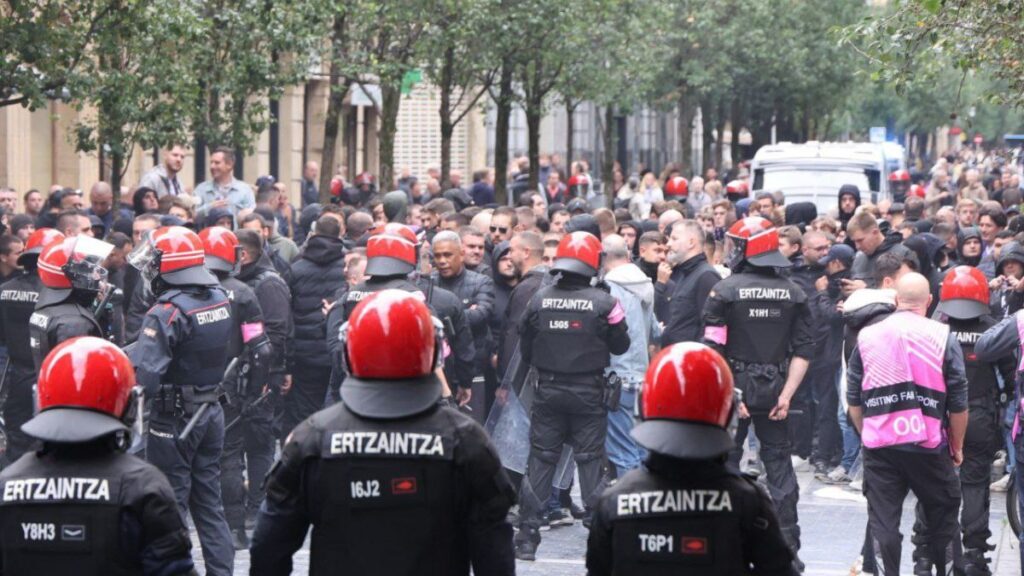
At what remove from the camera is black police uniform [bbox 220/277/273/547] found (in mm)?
9727

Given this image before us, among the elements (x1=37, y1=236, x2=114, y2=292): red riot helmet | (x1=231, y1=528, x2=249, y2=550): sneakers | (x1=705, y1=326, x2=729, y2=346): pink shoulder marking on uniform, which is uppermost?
(x1=37, y1=236, x2=114, y2=292): red riot helmet

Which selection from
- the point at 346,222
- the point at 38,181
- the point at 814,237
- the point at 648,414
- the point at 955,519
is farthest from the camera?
the point at 38,181

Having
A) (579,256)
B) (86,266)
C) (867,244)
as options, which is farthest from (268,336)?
(867,244)

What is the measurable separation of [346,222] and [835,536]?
206 inches

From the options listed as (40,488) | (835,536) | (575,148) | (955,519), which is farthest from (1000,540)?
(575,148)

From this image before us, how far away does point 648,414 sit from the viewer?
4668mm

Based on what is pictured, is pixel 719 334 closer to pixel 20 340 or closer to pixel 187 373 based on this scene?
pixel 187 373

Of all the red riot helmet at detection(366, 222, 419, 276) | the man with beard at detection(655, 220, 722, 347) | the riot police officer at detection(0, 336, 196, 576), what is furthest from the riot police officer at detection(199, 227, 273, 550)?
the riot police officer at detection(0, 336, 196, 576)

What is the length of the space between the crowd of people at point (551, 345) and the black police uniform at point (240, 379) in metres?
0.01

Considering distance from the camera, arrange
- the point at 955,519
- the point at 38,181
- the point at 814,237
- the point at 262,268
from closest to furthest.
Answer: the point at 955,519
the point at 262,268
the point at 814,237
the point at 38,181

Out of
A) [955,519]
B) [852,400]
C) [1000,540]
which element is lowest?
[1000,540]

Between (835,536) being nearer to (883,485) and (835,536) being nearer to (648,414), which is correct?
(883,485)

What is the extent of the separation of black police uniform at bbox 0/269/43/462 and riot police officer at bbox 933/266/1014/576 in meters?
5.24

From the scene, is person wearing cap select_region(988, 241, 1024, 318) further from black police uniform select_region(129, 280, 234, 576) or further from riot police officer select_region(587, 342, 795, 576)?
riot police officer select_region(587, 342, 795, 576)
